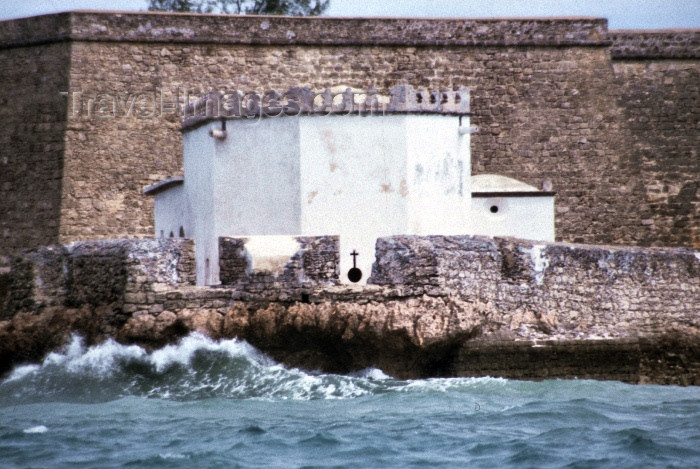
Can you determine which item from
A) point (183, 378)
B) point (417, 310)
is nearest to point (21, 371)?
point (183, 378)

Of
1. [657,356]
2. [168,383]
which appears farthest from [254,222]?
[657,356]

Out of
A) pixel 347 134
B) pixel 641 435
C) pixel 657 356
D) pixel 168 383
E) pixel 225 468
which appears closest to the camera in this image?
pixel 225 468

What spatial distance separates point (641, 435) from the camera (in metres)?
13.2

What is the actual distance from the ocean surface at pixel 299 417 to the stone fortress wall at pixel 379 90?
25.5 ft

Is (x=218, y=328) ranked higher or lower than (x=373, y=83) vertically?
lower

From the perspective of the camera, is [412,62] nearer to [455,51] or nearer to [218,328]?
[455,51]

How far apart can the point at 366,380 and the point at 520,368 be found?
1757 mm

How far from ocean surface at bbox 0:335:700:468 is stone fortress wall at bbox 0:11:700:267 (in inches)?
306

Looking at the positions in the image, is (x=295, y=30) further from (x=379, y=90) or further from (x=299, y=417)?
(x=299, y=417)

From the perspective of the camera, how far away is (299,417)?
14227 millimetres

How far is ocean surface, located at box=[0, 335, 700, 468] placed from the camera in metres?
12.5

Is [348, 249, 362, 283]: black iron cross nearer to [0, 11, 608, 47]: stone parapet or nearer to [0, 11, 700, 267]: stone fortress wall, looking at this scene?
[0, 11, 700, 267]: stone fortress wall

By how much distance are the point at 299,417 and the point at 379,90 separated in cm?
1121

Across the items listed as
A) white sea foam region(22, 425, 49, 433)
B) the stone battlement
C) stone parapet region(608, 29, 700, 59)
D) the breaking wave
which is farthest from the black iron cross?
stone parapet region(608, 29, 700, 59)
